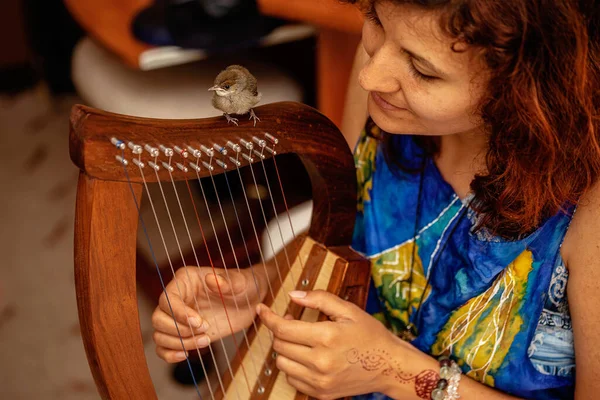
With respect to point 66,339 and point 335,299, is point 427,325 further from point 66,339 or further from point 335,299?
point 66,339

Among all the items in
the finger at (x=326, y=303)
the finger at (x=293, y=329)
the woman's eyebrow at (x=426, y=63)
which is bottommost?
the finger at (x=293, y=329)

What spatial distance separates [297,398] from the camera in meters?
0.95

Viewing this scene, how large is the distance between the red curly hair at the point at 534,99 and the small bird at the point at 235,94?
18 cm

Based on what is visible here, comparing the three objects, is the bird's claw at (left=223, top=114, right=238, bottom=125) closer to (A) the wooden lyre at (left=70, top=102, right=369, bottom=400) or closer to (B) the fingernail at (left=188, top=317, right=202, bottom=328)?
(A) the wooden lyre at (left=70, top=102, right=369, bottom=400)

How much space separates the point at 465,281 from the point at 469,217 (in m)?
0.10

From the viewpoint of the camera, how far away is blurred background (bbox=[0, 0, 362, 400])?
179 cm

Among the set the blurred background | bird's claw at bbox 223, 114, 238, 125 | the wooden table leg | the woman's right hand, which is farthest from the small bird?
the wooden table leg

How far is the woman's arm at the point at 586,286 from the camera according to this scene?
836 millimetres

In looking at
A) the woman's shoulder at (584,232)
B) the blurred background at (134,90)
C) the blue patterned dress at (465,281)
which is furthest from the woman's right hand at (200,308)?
the blurred background at (134,90)

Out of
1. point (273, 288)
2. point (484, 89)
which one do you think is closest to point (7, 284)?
point (273, 288)

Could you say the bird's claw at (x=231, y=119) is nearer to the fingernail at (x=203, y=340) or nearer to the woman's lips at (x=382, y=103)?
the woman's lips at (x=382, y=103)

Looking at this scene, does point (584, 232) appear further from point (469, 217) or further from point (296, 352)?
point (296, 352)

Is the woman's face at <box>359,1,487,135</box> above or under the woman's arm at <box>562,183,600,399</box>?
above

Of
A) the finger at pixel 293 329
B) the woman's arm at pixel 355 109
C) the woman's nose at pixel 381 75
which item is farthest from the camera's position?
the woman's arm at pixel 355 109
